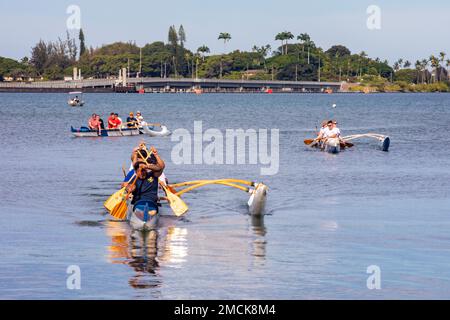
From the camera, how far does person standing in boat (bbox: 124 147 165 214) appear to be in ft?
87.2

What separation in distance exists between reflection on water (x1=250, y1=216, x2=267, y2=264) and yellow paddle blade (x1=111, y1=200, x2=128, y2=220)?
4172 mm

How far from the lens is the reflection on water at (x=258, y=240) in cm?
2357

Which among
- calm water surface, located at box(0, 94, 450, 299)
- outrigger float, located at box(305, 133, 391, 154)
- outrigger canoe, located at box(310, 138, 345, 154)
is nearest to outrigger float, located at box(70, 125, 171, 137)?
outrigger float, located at box(305, 133, 391, 154)

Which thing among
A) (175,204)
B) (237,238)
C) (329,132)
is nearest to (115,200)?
(175,204)

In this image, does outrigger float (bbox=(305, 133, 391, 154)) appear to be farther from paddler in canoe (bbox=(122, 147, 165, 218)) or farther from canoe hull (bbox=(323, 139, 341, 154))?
paddler in canoe (bbox=(122, 147, 165, 218))

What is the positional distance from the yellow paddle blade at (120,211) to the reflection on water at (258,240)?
4.17 meters

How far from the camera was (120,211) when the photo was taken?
29.7 metres

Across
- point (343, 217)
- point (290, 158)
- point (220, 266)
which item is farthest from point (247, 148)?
point (220, 266)

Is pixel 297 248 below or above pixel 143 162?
below

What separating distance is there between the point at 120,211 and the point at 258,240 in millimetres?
5737

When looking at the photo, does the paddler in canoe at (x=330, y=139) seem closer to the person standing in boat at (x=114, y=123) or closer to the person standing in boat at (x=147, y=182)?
the person standing in boat at (x=114, y=123)
